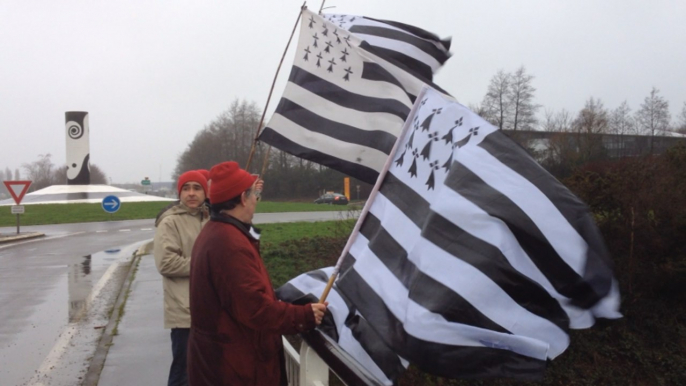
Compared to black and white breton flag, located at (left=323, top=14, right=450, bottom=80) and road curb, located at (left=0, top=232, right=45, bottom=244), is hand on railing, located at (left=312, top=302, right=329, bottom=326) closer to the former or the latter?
black and white breton flag, located at (left=323, top=14, right=450, bottom=80)

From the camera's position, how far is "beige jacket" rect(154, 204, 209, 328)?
4.32m

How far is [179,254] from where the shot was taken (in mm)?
4449

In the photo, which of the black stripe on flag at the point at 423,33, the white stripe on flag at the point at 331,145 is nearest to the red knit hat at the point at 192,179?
the white stripe on flag at the point at 331,145

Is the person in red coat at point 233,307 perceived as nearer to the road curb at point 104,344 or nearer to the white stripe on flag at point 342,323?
the white stripe on flag at point 342,323

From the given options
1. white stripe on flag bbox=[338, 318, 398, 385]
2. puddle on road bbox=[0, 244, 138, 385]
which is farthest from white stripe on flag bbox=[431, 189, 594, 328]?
puddle on road bbox=[0, 244, 138, 385]

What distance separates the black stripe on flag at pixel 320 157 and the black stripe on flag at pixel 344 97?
0.21m

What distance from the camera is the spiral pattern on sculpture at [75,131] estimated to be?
4769 cm

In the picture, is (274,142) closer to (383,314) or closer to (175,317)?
(175,317)

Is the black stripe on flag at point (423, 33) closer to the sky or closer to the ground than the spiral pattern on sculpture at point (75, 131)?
closer to the ground

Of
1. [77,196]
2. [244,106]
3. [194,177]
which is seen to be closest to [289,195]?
[244,106]

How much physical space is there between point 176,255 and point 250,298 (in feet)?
6.27

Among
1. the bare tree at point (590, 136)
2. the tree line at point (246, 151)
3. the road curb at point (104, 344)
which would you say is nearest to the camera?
the road curb at point (104, 344)

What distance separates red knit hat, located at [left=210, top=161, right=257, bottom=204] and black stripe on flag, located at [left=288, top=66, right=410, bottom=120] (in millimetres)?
1586

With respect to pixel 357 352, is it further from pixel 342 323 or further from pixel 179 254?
pixel 179 254
